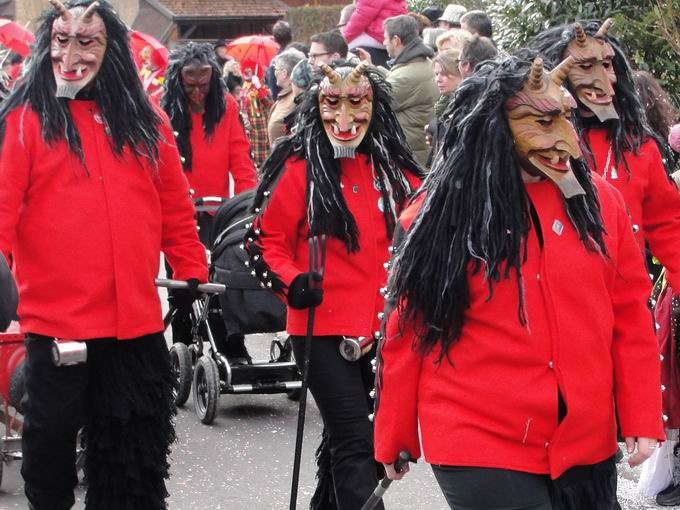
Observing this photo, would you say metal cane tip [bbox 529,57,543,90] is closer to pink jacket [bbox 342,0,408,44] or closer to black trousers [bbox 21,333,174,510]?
black trousers [bbox 21,333,174,510]

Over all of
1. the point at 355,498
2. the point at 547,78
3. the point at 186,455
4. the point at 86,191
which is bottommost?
the point at 186,455

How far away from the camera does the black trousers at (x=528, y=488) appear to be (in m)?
3.36

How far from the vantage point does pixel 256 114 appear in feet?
42.5

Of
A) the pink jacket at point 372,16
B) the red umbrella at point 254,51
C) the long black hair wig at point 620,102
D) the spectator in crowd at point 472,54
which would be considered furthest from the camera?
the red umbrella at point 254,51

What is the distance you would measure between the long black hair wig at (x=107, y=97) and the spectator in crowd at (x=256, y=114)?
6.94m

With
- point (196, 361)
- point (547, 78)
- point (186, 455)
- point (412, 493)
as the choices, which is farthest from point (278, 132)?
point (547, 78)

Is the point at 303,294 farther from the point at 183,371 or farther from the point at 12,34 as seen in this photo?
the point at 12,34

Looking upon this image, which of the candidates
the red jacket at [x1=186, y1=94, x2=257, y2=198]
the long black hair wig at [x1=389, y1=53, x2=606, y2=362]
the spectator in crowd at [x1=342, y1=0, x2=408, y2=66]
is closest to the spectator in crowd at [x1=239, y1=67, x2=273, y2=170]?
the spectator in crowd at [x1=342, y1=0, x2=408, y2=66]

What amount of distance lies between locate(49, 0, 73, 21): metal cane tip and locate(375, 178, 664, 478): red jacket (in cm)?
192

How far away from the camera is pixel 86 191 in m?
4.69

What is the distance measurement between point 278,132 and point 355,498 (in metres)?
5.13

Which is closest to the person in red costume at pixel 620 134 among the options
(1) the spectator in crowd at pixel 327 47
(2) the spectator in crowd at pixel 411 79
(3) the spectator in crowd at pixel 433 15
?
(2) the spectator in crowd at pixel 411 79

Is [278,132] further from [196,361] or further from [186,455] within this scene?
[186,455]

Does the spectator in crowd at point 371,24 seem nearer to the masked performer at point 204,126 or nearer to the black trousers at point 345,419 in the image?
the masked performer at point 204,126
